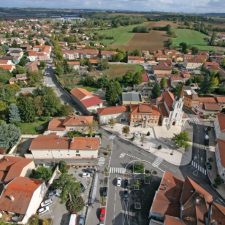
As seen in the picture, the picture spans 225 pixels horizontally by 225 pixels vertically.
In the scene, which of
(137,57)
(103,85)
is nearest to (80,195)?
(103,85)

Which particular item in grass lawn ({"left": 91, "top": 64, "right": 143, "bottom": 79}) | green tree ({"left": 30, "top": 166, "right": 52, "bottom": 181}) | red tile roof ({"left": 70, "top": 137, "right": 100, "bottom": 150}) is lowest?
green tree ({"left": 30, "top": 166, "right": 52, "bottom": 181})

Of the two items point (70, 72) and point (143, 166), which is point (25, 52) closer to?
point (70, 72)

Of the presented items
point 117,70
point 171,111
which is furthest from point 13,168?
point 117,70

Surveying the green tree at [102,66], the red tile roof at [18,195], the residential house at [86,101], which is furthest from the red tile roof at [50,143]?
the green tree at [102,66]

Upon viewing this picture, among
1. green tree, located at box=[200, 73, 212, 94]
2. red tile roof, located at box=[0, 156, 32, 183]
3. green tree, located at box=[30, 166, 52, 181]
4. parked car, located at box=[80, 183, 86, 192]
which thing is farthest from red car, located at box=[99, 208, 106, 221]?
green tree, located at box=[200, 73, 212, 94]

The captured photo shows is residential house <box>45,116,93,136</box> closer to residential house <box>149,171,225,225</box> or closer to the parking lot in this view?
the parking lot

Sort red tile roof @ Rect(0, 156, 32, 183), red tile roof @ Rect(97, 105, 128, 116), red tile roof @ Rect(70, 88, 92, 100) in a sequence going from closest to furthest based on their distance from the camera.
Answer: red tile roof @ Rect(0, 156, 32, 183) → red tile roof @ Rect(97, 105, 128, 116) → red tile roof @ Rect(70, 88, 92, 100)

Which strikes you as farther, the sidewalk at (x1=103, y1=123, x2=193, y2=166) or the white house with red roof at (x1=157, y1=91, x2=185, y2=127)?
the white house with red roof at (x1=157, y1=91, x2=185, y2=127)

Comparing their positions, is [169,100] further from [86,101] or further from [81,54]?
[81,54]
